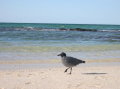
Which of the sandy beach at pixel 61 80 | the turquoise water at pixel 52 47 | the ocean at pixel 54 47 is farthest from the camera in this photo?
the turquoise water at pixel 52 47

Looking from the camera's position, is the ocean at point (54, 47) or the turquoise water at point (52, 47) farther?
the turquoise water at point (52, 47)

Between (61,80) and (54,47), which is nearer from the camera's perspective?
(61,80)

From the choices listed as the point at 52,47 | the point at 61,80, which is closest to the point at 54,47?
the point at 52,47

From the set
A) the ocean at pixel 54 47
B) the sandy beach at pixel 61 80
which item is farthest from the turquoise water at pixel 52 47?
the sandy beach at pixel 61 80

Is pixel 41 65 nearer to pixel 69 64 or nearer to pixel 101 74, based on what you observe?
pixel 69 64

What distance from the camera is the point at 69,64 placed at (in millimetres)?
8484

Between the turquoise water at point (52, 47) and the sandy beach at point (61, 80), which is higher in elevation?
the sandy beach at point (61, 80)

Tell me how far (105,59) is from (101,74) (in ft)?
11.9

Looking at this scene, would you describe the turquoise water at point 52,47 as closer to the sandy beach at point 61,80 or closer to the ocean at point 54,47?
the ocean at point 54,47

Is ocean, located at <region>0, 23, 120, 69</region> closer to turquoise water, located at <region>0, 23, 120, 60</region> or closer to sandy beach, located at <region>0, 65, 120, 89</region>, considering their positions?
turquoise water, located at <region>0, 23, 120, 60</region>

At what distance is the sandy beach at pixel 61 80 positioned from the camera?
6535 mm

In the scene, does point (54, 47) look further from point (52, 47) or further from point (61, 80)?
point (61, 80)

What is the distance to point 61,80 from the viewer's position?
7227 millimetres

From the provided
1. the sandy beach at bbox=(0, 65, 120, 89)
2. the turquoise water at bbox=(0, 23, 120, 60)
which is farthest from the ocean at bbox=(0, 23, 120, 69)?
the sandy beach at bbox=(0, 65, 120, 89)
